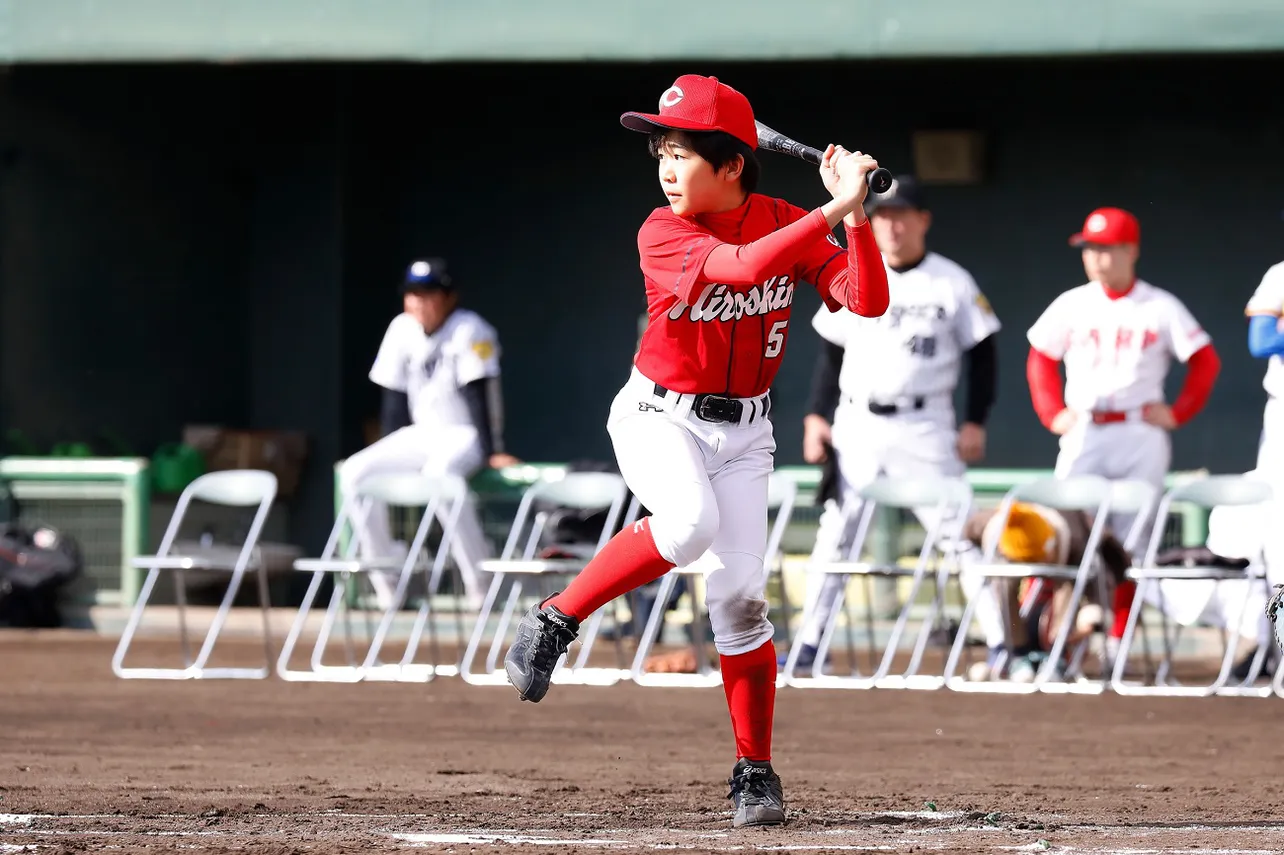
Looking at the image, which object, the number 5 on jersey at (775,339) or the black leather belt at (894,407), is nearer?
the number 5 on jersey at (775,339)

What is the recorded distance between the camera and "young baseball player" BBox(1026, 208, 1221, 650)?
363 inches

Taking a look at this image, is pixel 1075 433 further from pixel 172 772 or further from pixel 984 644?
pixel 172 772

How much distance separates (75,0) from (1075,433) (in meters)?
5.77

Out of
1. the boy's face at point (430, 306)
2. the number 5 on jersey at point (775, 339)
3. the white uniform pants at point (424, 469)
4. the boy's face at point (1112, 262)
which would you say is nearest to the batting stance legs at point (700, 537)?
the number 5 on jersey at point (775, 339)

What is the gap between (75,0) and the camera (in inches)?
446

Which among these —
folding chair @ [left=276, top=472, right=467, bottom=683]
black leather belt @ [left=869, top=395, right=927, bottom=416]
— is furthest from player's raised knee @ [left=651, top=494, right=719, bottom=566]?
black leather belt @ [left=869, top=395, right=927, bottom=416]

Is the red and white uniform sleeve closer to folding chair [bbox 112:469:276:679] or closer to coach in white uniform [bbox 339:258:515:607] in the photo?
folding chair [bbox 112:469:276:679]

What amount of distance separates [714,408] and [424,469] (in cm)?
579

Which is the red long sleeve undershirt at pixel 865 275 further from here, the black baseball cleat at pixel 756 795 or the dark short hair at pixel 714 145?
the black baseball cleat at pixel 756 795

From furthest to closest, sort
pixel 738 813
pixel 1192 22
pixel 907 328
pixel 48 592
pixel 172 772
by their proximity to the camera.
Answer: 1. pixel 48 592
2. pixel 1192 22
3. pixel 907 328
4. pixel 172 772
5. pixel 738 813

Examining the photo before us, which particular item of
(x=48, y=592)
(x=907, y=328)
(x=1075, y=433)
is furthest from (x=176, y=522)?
(x=1075, y=433)

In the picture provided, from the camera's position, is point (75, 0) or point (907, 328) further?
point (75, 0)

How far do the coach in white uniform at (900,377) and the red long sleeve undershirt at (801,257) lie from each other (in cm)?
427

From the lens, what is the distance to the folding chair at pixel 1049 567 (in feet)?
27.8
